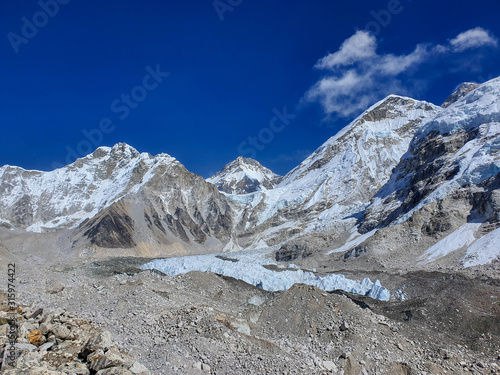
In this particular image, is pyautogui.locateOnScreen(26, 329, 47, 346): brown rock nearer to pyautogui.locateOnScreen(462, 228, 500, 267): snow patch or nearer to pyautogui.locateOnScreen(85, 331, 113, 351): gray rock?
pyautogui.locateOnScreen(85, 331, 113, 351): gray rock

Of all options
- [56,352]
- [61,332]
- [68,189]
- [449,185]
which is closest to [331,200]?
[449,185]

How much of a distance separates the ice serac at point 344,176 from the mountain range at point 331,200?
55 cm

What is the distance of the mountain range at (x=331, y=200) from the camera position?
6053 cm

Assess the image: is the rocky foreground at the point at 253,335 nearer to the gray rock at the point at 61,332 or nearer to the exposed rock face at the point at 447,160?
the gray rock at the point at 61,332

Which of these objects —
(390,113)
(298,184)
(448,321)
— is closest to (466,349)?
(448,321)

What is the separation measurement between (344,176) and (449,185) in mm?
76102

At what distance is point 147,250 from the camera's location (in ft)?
314

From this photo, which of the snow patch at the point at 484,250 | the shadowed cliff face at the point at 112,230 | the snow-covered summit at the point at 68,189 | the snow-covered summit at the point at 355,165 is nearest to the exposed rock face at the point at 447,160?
the snow patch at the point at 484,250

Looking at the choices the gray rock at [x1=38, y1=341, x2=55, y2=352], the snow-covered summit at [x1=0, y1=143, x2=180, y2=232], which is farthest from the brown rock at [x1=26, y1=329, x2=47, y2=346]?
the snow-covered summit at [x1=0, y1=143, x2=180, y2=232]

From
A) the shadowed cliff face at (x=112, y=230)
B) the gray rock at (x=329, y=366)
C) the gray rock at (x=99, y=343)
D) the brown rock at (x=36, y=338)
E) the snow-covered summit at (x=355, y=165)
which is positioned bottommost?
the gray rock at (x=329, y=366)

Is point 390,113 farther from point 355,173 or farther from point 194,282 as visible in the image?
point 194,282

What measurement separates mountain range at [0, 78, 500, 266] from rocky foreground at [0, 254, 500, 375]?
28.9m

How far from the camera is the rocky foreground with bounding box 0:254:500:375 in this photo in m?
10.2

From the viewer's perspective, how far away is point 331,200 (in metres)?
132
